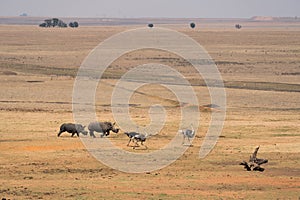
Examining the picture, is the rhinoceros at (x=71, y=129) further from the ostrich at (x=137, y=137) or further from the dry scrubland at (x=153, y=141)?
the ostrich at (x=137, y=137)

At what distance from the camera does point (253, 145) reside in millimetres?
25984

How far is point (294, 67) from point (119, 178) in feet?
126

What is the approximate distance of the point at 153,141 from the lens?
26531 millimetres

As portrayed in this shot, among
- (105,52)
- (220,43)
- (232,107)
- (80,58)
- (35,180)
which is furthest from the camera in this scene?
(220,43)

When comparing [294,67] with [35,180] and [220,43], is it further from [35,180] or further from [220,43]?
→ [35,180]

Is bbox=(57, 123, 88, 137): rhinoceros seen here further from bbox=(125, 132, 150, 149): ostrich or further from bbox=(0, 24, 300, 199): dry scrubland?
bbox=(125, 132, 150, 149): ostrich

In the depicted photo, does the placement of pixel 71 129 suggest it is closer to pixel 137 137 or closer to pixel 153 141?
pixel 153 141

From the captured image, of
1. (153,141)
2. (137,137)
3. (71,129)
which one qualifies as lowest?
(137,137)

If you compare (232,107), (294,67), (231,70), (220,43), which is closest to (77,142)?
(232,107)

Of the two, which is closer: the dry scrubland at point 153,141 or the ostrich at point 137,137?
the dry scrubland at point 153,141

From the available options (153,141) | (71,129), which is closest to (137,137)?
(153,141)

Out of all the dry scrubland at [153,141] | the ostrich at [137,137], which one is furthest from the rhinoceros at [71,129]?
the ostrich at [137,137]

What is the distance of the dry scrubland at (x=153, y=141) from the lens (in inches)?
774

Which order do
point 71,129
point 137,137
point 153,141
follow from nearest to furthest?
1. point 137,137
2. point 153,141
3. point 71,129
